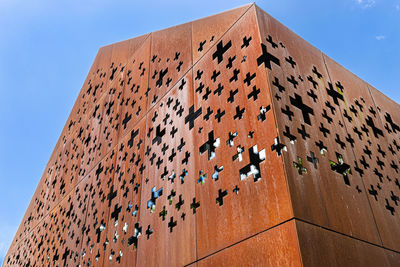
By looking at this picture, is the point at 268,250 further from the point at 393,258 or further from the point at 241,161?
the point at 393,258

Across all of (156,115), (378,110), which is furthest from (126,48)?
(378,110)

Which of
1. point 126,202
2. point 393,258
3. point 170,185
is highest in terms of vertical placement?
point 126,202

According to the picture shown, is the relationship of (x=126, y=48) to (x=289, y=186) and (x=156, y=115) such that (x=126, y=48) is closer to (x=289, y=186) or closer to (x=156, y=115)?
(x=156, y=115)

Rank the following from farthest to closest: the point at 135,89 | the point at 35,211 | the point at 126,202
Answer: the point at 35,211, the point at 135,89, the point at 126,202

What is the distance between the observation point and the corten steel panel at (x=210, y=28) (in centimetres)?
535

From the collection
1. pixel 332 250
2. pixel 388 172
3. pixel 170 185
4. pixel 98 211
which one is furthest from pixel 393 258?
pixel 98 211

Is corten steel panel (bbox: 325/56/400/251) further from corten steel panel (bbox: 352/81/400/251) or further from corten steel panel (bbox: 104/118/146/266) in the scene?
corten steel panel (bbox: 104/118/146/266)

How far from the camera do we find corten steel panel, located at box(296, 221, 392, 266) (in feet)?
10.6

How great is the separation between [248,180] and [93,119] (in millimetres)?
6738

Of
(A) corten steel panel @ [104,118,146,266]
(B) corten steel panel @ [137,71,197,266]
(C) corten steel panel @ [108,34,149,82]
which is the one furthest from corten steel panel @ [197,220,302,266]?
(C) corten steel panel @ [108,34,149,82]

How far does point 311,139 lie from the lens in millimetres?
4250

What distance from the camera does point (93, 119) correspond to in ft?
31.8

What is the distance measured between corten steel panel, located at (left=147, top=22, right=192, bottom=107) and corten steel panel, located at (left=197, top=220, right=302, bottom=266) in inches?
129

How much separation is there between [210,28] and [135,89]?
267 centimetres
